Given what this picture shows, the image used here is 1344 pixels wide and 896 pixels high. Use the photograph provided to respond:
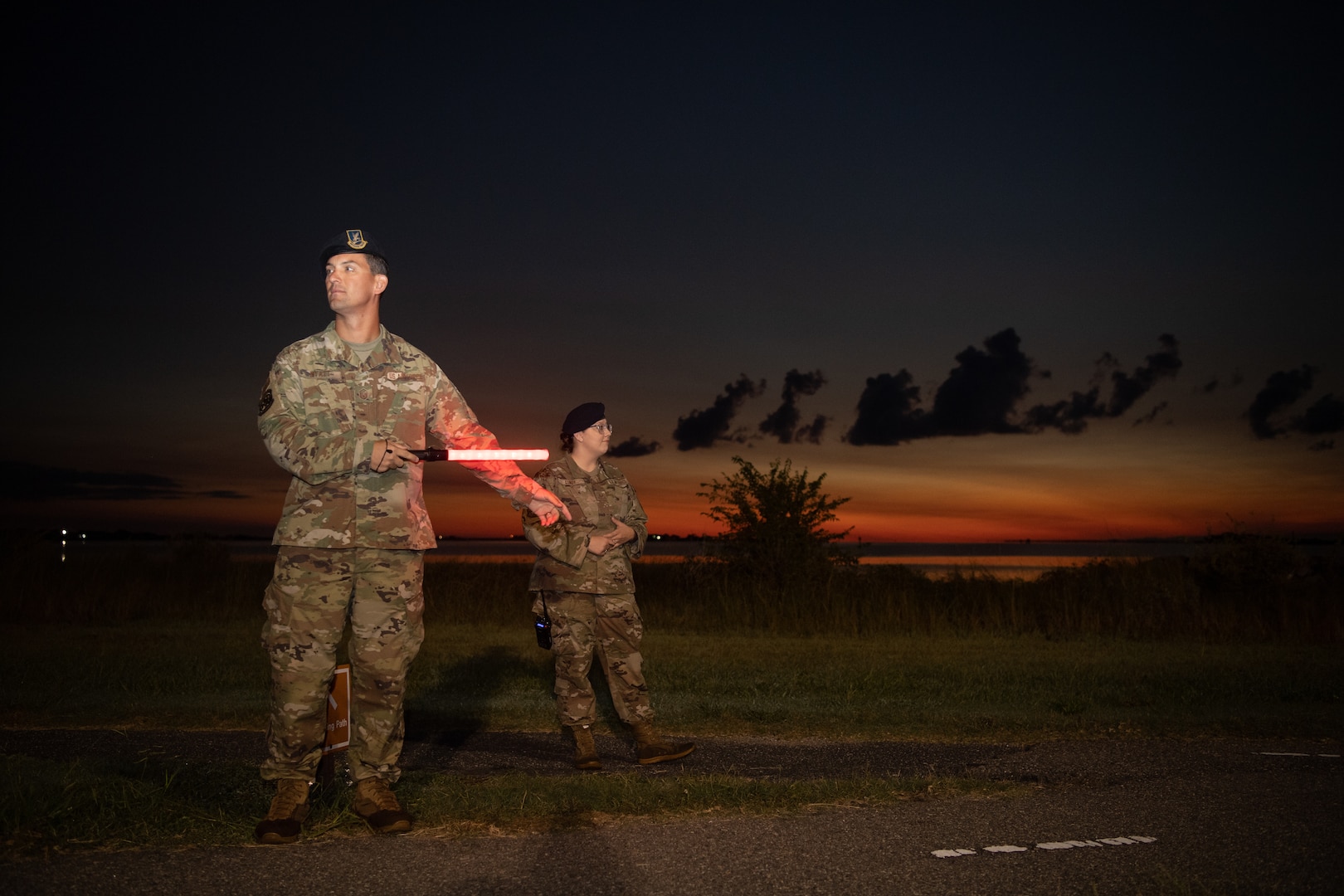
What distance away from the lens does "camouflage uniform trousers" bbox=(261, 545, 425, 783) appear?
15.4 ft

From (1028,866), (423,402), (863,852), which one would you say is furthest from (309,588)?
(1028,866)

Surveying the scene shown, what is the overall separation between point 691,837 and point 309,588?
2.06 metres

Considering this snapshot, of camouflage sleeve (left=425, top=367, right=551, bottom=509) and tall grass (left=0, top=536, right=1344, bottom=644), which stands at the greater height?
camouflage sleeve (left=425, top=367, right=551, bottom=509)

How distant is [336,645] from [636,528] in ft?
9.42

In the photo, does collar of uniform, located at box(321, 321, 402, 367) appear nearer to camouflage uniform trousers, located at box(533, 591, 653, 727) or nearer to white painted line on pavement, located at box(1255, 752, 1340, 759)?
camouflage uniform trousers, located at box(533, 591, 653, 727)

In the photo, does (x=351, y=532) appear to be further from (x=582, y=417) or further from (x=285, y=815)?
(x=582, y=417)

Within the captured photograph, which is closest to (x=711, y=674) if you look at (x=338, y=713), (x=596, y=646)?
(x=596, y=646)

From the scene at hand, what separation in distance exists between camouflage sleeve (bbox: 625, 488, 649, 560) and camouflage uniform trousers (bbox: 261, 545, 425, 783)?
2.38 m

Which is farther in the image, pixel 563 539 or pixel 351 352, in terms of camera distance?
pixel 563 539

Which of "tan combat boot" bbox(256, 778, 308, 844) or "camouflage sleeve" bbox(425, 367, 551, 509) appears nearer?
"tan combat boot" bbox(256, 778, 308, 844)

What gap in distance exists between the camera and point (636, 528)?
23.8 ft

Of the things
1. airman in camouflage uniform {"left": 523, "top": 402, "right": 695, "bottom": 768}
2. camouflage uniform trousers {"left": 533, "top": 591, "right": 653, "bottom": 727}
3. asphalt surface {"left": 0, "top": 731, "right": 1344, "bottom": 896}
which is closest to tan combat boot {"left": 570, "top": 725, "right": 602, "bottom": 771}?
airman in camouflage uniform {"left": 523, "top": 402, "right": 695, "bottom": 768}

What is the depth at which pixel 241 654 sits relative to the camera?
12.5 meters

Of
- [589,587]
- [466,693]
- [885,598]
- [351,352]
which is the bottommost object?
[466,693]
